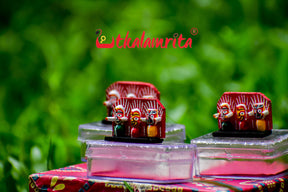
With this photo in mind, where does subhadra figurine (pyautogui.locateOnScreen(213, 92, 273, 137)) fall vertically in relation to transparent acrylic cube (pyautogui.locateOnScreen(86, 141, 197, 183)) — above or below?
above

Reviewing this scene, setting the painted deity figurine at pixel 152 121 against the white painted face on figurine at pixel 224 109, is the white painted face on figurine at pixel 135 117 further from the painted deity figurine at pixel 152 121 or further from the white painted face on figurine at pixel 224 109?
the white painted face on figurine at pixel 224 109

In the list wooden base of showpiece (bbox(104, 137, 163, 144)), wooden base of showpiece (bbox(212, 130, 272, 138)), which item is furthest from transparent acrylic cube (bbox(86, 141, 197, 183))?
wooden base of showpiece (bbox(212, 130, 272, 138))

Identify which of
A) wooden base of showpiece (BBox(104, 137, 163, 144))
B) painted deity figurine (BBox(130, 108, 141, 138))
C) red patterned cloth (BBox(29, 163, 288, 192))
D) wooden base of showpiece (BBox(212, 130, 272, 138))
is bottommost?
red patterned cloth (BBox(29, 163, 288, 192))

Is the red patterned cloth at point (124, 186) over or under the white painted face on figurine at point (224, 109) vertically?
under

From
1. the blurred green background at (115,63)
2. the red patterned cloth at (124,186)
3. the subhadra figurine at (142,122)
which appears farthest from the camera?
the blurred green background at (115,63)

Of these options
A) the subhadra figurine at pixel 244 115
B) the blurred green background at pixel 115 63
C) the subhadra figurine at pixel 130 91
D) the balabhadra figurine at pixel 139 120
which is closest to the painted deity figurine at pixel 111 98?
the subhadra figurine at pixel 130 91

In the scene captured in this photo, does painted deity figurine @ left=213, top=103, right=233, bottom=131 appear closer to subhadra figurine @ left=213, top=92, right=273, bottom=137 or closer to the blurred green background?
subhadra figurine @ left=213, top=92, right=273, bottom=137

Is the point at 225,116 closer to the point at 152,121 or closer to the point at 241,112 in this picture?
the point at 241,112
